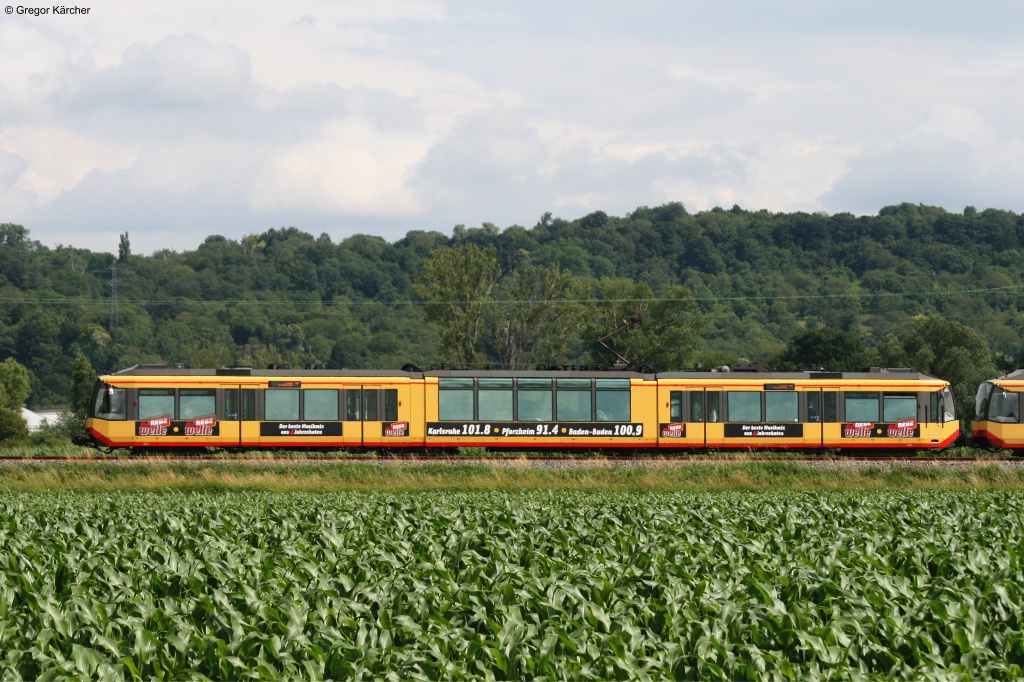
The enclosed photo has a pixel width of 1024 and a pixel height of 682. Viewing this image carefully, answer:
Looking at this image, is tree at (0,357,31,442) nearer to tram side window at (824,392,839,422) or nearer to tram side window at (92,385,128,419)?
tram side window at (92,385,128,419)

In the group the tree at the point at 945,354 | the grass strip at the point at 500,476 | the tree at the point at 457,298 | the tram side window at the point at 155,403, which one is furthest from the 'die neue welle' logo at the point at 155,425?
the tree at the point at 945,354

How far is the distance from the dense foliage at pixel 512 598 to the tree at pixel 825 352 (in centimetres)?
7027

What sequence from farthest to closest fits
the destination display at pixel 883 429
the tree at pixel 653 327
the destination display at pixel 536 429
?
the tree at pixel 653 327
the destination display at pixel 883 429
the destination display at pixel 536 429

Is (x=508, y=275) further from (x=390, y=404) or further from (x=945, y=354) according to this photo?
(x=390, y=404)

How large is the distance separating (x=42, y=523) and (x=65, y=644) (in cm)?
837

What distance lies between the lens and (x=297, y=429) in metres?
36.8

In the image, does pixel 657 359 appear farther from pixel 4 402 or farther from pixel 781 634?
pixel 781 634

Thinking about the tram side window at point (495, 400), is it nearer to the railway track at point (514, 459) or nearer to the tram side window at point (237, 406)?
the railway track at point (514, 459)

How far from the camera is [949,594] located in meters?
11.2

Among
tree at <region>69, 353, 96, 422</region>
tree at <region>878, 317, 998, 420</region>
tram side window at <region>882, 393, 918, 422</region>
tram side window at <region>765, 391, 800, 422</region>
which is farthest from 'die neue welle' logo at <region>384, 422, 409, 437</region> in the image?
tree at <region>69, 353, 96, 422</region>

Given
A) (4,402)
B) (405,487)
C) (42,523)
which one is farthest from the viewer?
(4,402)

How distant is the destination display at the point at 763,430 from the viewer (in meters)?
37.3

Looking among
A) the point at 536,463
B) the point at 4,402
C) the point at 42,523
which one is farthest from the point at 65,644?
the point at 4,402

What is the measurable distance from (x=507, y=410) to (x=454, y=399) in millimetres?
1657
